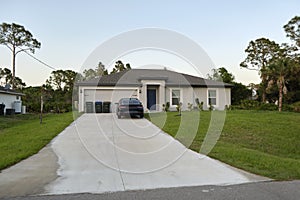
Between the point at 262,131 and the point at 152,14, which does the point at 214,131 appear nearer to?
the point at 262,131

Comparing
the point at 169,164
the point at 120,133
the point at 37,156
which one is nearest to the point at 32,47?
the point at 120,133

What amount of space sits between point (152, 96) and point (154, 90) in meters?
0.54

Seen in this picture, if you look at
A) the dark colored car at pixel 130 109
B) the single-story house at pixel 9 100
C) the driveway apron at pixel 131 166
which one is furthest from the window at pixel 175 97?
the single-story house at pixel 9 100

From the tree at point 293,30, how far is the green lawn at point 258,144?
22351 millimetres

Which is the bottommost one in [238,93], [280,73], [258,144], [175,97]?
[258,144]

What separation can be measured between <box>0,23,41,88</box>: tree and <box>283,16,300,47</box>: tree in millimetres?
29393

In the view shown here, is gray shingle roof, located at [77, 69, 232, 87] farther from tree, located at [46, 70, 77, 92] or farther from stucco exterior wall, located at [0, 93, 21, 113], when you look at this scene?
tree, located at [46, 70, 77, 92]

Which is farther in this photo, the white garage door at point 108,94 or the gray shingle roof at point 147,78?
the gray shingle roof at point 147,78

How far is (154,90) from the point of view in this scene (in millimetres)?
24469

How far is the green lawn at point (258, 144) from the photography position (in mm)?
6566

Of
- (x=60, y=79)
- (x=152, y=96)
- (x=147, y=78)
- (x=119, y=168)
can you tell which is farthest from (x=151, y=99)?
(x=60, y=79)

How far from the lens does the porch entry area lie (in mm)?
24203

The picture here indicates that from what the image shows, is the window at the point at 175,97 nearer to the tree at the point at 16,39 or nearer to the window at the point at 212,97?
the window at the point at 212,97

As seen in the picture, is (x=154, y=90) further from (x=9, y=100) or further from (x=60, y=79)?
(x=60, y=79)
